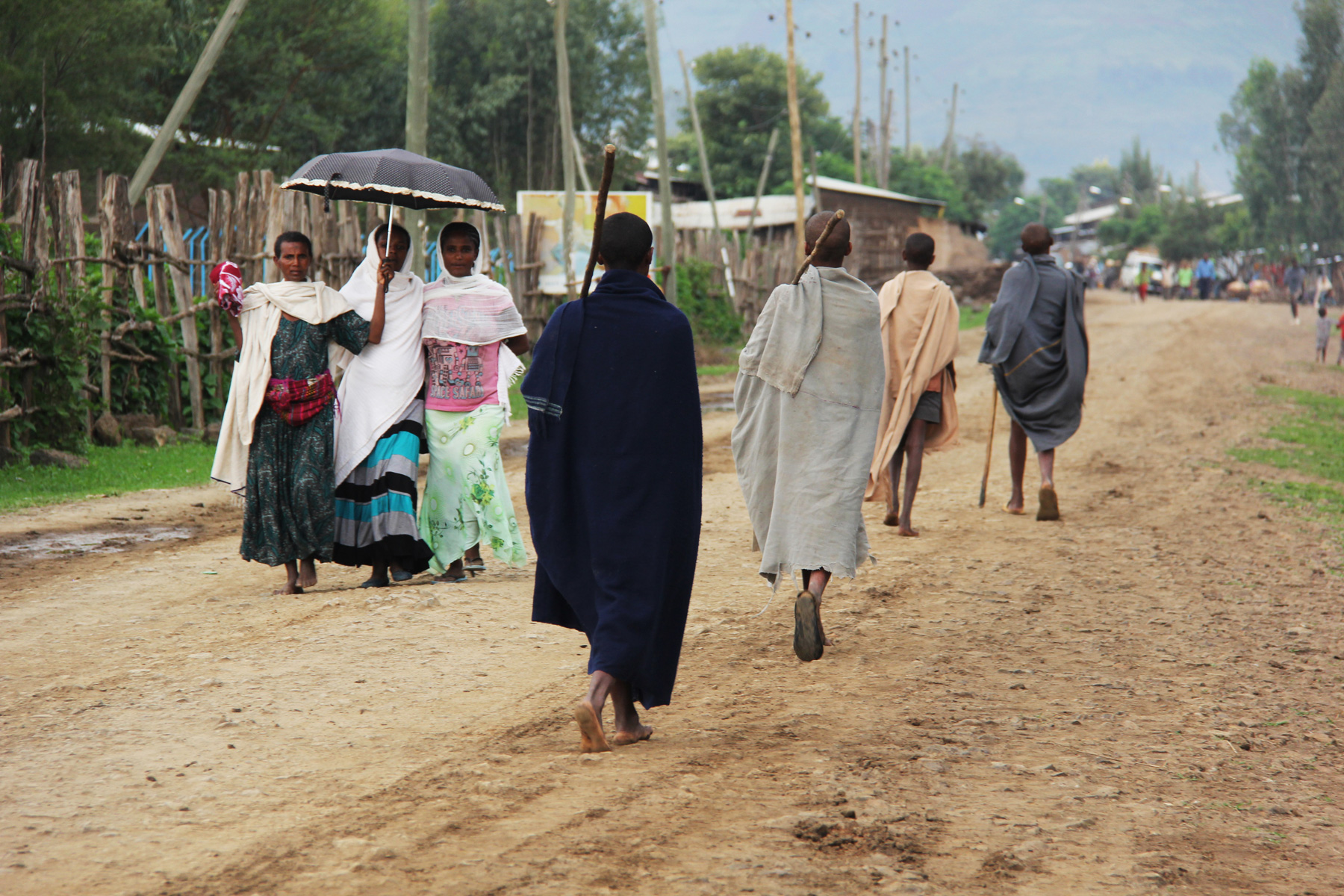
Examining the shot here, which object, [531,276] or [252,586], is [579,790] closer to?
[252,586]

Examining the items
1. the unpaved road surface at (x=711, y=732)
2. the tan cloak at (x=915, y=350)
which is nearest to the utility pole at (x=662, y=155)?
the tan cloak at (x=915, y=350)

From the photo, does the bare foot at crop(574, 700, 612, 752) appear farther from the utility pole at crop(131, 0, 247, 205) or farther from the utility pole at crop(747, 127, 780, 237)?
the utility pole at crop(747, 127, 780, 237)

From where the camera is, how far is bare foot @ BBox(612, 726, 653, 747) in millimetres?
3902

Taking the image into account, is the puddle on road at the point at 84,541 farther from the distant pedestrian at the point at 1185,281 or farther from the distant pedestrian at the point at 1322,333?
the distant pedestrian at the point at 1185,281

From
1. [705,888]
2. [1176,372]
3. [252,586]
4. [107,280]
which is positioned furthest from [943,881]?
[1176,372]

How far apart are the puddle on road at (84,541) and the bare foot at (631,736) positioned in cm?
465

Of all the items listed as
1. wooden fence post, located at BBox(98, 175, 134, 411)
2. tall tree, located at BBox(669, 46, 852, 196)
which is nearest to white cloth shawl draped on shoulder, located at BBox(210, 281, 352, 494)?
wooden fence post, located at BBox(98, 175, 134, 411)

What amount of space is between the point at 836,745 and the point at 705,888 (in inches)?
45.6

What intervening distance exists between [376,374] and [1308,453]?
9.66 meters

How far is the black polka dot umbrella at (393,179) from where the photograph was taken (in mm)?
5801

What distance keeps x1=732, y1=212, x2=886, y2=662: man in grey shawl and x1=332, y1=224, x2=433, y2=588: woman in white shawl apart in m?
1.76

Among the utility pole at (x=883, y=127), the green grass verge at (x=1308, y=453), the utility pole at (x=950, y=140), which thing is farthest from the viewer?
the utility pole at (x=950, y=140)

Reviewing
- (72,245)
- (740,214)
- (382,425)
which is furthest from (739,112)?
(382,425)

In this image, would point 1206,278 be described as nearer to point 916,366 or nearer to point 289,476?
point 916,366
